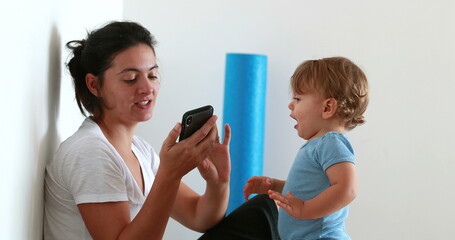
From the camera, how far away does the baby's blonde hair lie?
6.36 ft

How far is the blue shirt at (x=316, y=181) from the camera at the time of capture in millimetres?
1821

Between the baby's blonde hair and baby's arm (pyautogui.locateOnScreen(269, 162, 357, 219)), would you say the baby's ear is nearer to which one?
the baby's blonde hair

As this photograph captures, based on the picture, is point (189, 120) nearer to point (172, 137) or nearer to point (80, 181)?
point (172, 137)

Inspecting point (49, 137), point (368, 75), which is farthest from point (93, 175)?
point (368, 75)

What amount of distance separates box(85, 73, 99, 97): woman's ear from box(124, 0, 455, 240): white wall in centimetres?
216

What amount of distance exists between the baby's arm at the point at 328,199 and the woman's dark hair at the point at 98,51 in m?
0.61

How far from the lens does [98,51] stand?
1.83m

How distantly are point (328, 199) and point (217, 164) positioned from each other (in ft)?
1.47

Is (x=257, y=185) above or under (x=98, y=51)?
under

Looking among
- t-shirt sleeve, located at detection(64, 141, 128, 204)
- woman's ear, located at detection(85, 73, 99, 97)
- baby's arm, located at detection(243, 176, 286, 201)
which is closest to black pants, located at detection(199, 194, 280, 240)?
baby's arm, located at detection(243, 176, 286, 201)

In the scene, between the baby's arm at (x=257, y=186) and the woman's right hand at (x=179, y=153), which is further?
the baby's arm at (x=257, y=186)

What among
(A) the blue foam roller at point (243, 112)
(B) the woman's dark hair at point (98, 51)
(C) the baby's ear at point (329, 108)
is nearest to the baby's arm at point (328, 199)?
(C) the baby's ear at point (329, 108)

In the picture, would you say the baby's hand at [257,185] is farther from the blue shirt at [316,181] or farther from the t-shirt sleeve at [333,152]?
the t-shirt sleeve at [333,152]

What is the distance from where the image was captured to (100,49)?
5.98 ft
